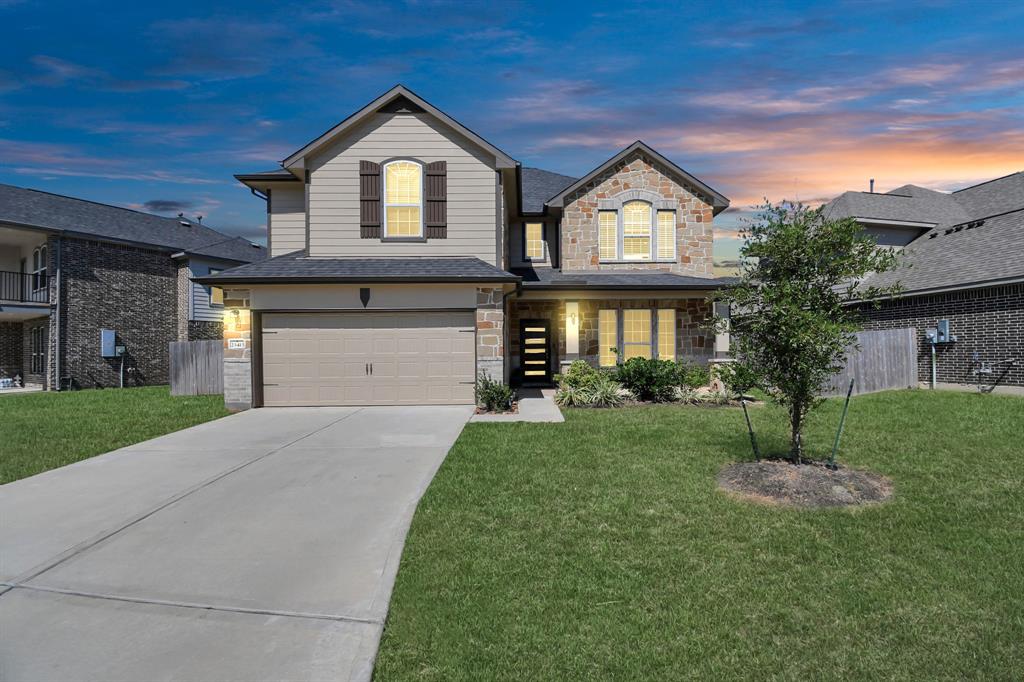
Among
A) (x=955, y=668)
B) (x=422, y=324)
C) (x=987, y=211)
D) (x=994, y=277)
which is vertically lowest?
(x=955, y=668)

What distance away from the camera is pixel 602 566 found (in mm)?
4469

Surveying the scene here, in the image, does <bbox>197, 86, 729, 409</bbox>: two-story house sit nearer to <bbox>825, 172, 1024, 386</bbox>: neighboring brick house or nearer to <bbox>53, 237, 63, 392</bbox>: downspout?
<bbox>825, 172, 1024, 386</bbox>: neighboring brick house

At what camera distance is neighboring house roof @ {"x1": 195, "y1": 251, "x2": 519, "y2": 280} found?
13.0 meters

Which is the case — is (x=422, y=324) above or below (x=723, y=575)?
above

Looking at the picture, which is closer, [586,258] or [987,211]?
[586,258]

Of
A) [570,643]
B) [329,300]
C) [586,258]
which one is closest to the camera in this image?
[570,643]

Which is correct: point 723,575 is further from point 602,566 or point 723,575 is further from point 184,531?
point 184,531

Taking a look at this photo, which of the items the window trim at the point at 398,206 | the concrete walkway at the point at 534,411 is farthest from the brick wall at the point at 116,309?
the concrete walkway at the point at 534,411

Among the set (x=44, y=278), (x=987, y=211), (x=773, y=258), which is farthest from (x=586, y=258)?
(x=44, y=278)

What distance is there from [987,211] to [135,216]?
38702mm

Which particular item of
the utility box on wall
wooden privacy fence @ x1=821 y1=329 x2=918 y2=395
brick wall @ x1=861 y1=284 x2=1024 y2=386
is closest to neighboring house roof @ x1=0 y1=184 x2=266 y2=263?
the utility box on wall

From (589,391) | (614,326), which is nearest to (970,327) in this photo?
(614,326)

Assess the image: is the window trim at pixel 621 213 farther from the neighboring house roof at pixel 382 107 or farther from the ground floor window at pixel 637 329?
the neighboring house roof at pixel 382 107

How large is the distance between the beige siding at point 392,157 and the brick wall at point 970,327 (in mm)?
11084
